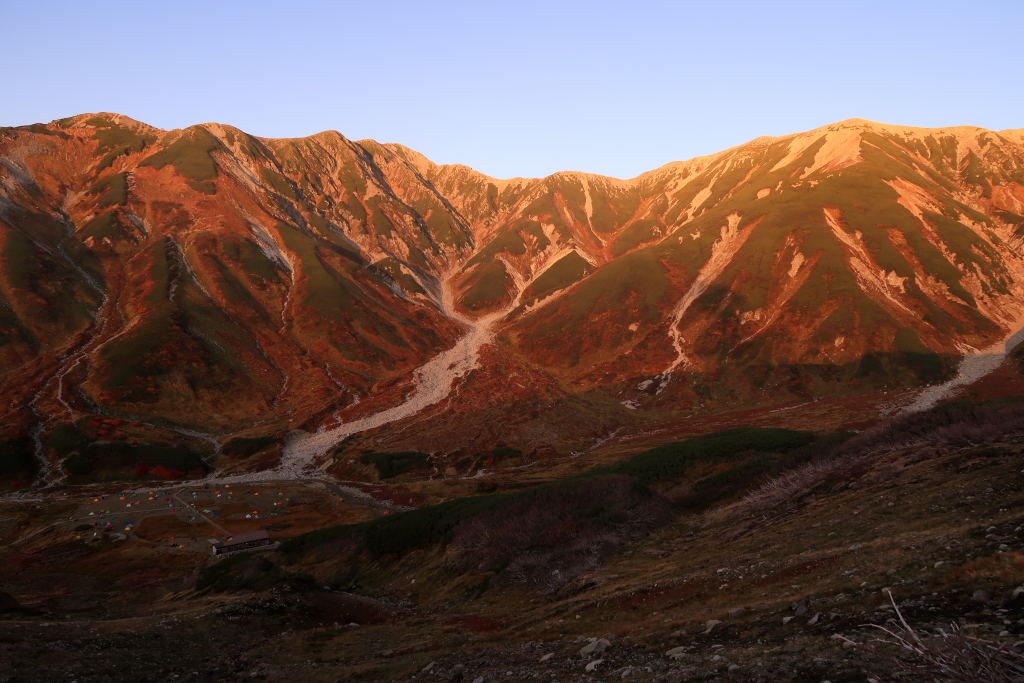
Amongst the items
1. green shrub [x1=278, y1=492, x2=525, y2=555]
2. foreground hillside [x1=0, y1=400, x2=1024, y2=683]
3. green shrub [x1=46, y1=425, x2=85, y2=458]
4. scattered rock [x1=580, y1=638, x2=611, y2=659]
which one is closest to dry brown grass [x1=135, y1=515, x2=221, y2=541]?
foreground hillside [x1=0, y1=400, x2=1024, y2=683]

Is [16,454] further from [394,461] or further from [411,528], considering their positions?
[411,528]

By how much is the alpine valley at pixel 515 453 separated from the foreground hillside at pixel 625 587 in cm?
17

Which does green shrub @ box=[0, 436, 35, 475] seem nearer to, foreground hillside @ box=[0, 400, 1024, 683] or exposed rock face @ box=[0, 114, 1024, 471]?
exposed rock face @ box=[0, 114, 1024, 471]

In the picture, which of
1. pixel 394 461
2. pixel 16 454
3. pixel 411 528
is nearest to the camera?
pixel 411 528

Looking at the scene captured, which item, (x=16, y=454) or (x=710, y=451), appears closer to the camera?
(x=710, y=451)

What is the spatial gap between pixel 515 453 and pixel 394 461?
21035mm

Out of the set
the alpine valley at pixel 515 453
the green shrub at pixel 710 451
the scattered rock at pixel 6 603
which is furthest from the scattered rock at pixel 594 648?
the green shrub at pixel 710 451

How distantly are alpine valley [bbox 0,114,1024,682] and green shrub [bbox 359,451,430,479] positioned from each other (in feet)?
3.73

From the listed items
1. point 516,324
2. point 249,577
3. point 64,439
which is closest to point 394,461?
point 64,439

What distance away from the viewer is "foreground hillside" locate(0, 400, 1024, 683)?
1189cm

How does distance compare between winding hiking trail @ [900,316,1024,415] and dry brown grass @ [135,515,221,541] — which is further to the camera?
winding hiking trail @ [900,316,1024,415]

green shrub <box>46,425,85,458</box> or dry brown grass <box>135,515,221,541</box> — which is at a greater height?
green shrub <box>46,425,85,458</box>

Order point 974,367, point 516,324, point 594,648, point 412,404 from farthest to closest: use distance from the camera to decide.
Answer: point 516,324 < point 412,404 < point 974,367 < point 594,648

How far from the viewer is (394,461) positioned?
97062 mm
